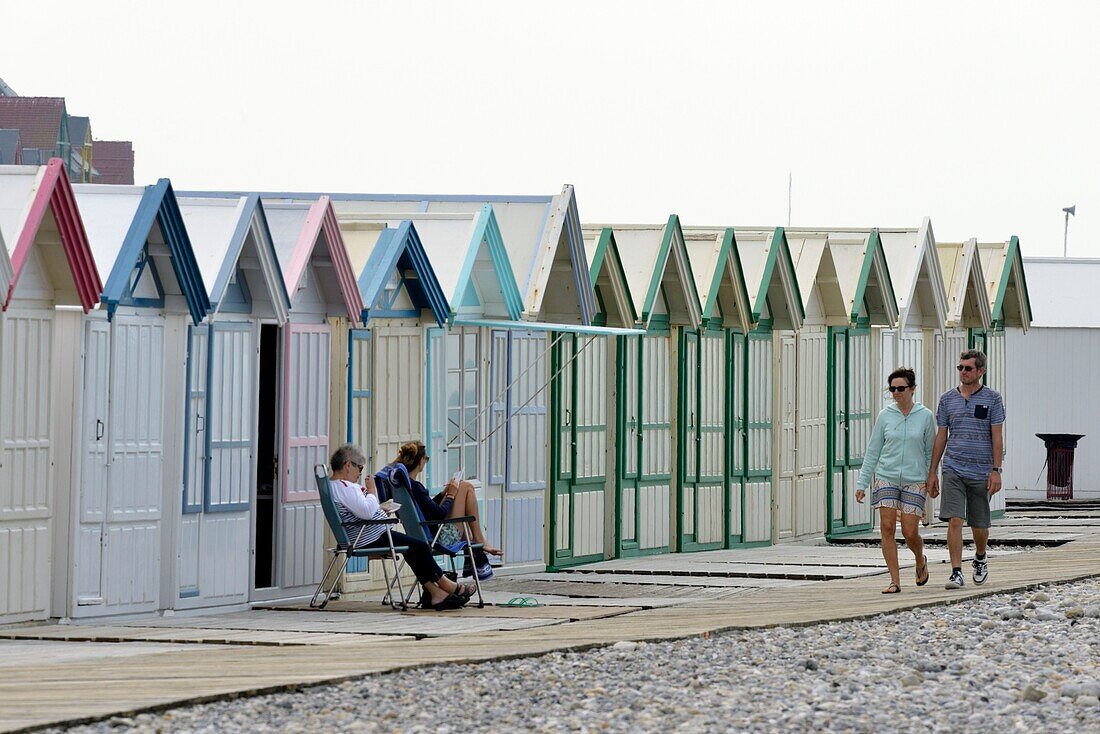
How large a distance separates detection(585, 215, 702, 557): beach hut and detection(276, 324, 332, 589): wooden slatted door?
4.11 m

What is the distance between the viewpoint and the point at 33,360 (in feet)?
37.9

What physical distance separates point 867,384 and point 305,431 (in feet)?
31.0

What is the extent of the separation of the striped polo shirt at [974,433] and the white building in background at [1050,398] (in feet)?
51.0

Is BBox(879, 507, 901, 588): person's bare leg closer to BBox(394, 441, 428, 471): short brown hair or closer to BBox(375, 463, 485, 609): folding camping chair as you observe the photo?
BBox(375, 463, 485, 609): folding camping chair

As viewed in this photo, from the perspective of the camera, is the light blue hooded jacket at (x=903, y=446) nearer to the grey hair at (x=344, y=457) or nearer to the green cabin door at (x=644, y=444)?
the grey hair at (x=344, y=457)

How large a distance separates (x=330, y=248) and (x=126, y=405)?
84.4 inches

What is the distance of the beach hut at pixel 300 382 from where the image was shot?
1353 centimetres

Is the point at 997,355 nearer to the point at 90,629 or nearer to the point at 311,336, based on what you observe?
the point at 311,336

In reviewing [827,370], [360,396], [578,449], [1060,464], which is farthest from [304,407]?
[1060,464]

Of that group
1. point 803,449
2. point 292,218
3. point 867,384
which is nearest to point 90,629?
point 292,218

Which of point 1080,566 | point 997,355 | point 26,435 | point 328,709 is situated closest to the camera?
point 328,709

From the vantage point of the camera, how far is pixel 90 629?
38.0ft

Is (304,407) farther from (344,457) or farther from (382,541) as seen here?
(382,541)

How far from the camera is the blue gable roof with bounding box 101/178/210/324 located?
39.2ft
